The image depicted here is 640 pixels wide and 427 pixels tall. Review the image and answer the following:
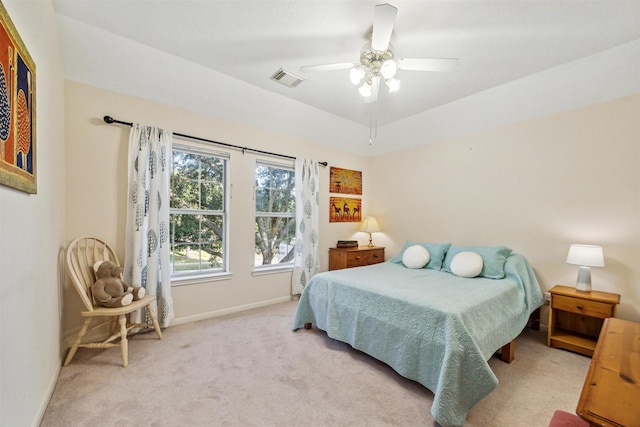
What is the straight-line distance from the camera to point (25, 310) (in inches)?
53.2

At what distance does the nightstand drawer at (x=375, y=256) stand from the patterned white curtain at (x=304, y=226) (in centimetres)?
89

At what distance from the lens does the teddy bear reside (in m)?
2.18

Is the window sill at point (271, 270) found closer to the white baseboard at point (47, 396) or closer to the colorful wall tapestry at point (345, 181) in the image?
the colorful wall tapestry at point (345, 181)

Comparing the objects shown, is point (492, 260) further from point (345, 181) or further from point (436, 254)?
point (345, 181)

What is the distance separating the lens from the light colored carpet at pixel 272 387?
62.5 inches

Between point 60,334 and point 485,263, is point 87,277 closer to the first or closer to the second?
point 60,334

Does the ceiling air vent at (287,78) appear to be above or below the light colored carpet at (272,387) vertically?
above

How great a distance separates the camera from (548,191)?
9.44ft

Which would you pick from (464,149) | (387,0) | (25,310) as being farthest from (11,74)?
(464,149)

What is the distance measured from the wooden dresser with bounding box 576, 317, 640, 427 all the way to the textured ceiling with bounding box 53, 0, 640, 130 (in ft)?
7.22

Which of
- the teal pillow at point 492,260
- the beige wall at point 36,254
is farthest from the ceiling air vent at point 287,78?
the teal pillow at point 492,260

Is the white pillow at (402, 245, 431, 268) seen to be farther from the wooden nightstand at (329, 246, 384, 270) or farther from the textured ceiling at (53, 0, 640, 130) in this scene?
the textured ceiling at (53, 0, 640, 130)

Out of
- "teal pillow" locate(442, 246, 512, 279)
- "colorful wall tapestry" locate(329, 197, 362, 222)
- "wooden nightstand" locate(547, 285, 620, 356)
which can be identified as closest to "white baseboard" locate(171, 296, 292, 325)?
"colorful wall tapestry" locate(329, 197, 362, 222)

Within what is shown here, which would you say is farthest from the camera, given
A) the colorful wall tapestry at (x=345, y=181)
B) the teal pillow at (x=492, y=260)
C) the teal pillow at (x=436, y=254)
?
the colorful wall tapestry at (x=345, y=181)
